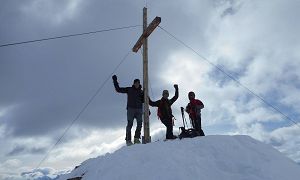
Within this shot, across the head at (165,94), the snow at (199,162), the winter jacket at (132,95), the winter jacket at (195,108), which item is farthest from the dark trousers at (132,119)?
the winter jacket at (195,108)

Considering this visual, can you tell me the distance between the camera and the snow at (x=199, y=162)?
9.47 metres

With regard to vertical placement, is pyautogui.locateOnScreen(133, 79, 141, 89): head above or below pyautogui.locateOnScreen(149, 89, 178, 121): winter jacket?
above

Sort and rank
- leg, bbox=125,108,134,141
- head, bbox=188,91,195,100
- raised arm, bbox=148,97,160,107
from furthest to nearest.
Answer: raised arm, bbox=148,97,160,107
head, bbox=188,91,195,100
leg, bbox=125,108,134,141

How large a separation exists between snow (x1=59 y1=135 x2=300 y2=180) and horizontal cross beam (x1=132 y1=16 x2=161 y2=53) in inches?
228

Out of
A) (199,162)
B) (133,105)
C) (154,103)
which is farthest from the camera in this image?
(154,103)

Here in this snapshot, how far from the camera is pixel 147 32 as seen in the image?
51.7 ft

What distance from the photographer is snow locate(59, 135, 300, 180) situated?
9469 millimetres

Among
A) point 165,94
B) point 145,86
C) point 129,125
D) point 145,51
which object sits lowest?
point 129,125

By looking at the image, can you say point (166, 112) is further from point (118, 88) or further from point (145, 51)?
point (145, 51)

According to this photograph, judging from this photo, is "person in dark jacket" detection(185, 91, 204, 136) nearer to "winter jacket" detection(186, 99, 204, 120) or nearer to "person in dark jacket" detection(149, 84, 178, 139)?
"winter jacket" detection(186, 99, 204, 120)

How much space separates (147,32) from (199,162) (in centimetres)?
756

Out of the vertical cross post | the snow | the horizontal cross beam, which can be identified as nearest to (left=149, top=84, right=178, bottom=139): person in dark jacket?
the vertical cross post

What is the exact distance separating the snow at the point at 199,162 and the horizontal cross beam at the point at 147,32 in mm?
5785

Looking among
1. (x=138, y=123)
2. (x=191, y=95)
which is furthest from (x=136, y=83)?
(x=191, y=95)
